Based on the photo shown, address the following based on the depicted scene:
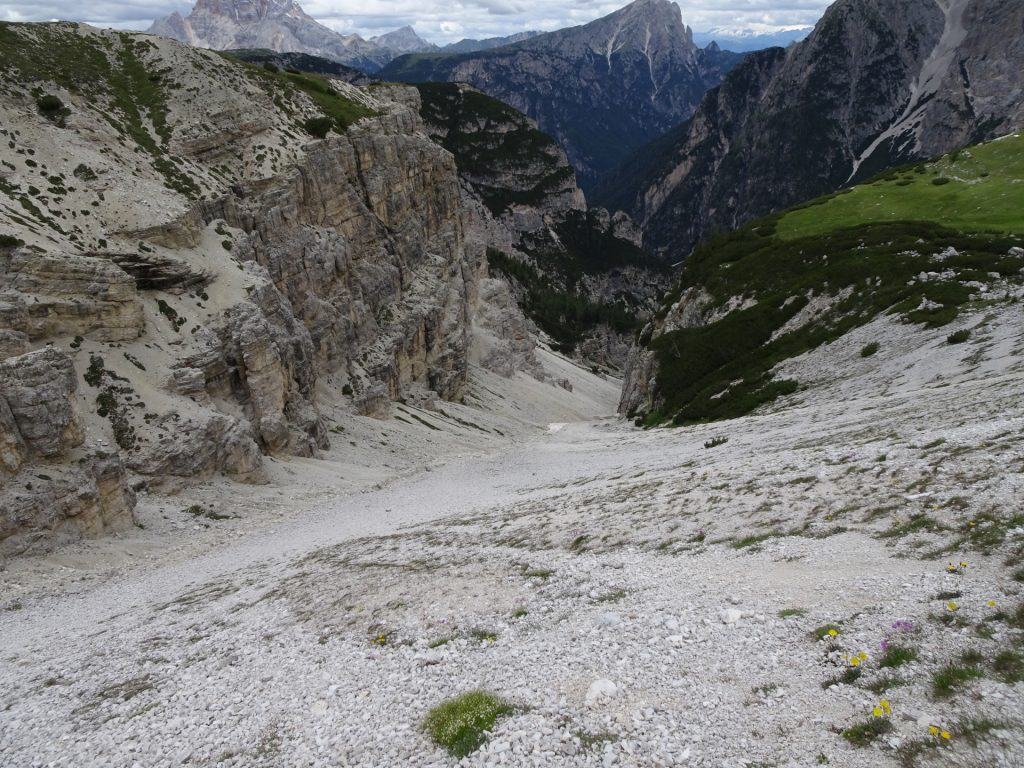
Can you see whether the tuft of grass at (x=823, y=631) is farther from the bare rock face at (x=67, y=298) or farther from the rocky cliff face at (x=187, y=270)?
the bare rock face at (x=67, y=298)

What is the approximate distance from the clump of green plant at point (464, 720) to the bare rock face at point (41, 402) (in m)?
30.1

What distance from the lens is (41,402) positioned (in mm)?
32594

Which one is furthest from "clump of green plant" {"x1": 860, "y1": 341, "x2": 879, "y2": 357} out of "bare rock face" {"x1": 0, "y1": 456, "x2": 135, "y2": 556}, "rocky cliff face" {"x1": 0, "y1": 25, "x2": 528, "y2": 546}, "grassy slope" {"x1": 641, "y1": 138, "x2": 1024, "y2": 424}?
"bare rock face" {"x1": 0, "y1": 456, "x2": 135, "y2": 556}

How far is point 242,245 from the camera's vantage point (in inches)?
2466

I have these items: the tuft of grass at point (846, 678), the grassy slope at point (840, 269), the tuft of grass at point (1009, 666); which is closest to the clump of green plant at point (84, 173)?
the grassy slope at point (840, 269)

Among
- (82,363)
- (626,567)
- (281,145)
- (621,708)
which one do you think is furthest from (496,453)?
(621,708)

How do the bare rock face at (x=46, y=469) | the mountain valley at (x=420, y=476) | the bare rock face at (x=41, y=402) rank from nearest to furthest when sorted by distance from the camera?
the mountain valley at (x=420, y=476) → the bare rock face at (x=46, y=469) → the bare rock face at (x=41, y=402)

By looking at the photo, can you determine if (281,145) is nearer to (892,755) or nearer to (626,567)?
(626,567)

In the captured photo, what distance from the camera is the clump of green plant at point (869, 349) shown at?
151 feet

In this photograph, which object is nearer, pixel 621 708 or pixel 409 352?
pixel 621 708

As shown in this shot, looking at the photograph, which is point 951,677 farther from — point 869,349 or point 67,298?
point 67,298

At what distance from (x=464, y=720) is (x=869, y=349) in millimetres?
44679

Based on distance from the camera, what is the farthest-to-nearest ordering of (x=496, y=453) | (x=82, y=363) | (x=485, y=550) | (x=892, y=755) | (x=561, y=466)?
(x=496, y=453), (x=561, y=466), (x=82, y=363), (x=485, y=550), (x=892, y=755)

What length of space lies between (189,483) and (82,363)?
407 inches
